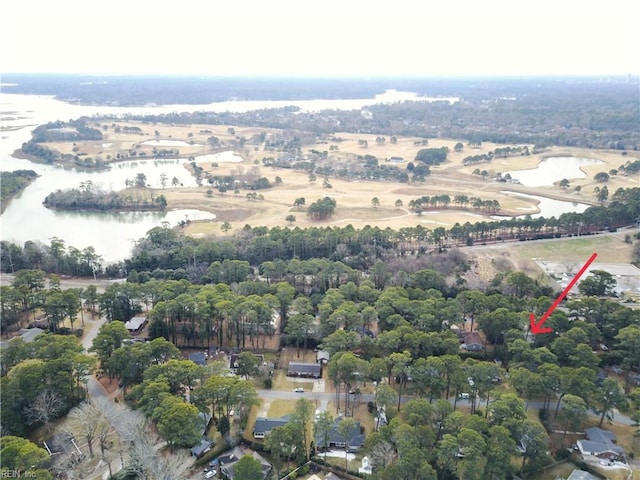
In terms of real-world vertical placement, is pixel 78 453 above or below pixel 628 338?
below

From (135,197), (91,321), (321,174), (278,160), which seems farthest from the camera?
(278,160)

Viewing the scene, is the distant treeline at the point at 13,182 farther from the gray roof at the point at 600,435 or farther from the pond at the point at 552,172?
the pond at the point at 552,172

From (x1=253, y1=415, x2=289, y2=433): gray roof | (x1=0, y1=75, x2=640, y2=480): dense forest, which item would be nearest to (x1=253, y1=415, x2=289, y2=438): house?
(x1=253, y1=415, x2=289, y2=433): gray roof

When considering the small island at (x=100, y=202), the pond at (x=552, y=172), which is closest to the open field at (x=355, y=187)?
the pond at (x=552, y=172)

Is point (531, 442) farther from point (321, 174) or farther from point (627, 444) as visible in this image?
point (321, 174)

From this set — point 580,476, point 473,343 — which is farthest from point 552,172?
point 580,476

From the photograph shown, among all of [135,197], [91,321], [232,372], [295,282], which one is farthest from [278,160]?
[232,372]
